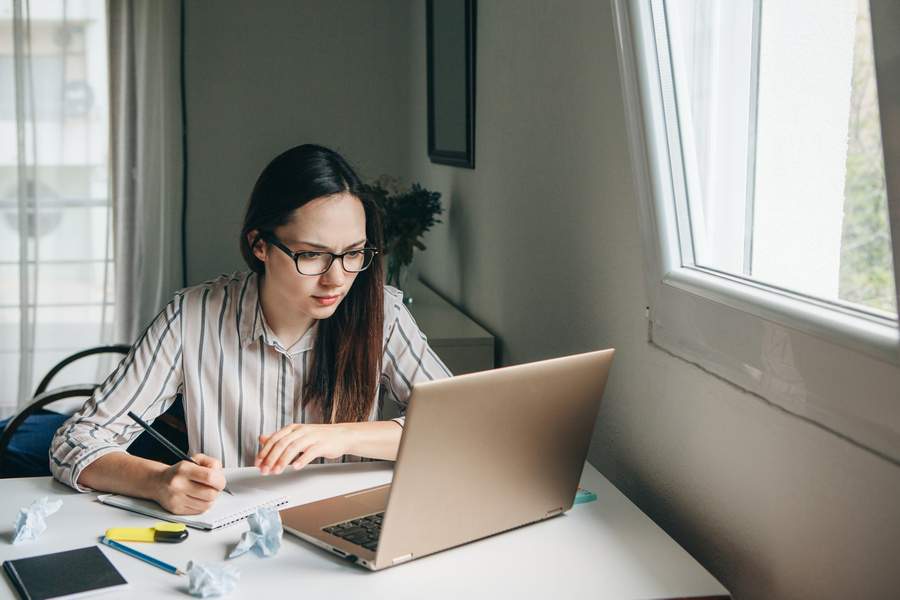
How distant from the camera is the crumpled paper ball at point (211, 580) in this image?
1.05 metres

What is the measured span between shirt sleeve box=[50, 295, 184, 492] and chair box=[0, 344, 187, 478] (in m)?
0.31

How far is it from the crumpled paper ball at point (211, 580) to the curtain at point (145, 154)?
274cm

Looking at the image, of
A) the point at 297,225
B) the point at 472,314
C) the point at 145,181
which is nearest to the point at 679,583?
the point at 297,225

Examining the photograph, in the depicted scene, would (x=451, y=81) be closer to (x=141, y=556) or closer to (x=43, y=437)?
(x=43, y=437)

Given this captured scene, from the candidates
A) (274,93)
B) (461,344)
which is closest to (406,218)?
(461,344)

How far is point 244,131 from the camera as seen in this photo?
3.77 m

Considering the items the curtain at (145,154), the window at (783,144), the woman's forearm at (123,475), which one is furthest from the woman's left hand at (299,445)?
the curtain at (145,154)

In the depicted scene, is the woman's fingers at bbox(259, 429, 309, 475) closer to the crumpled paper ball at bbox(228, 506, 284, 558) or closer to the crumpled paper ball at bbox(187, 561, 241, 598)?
the crumpled paper ball at bbox(228, 506, 284, 558)

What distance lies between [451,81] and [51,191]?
1.74 meters

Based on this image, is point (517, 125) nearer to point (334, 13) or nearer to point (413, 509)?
point (413, 509)

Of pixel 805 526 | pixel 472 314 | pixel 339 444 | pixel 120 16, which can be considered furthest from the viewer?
pixel 120 16

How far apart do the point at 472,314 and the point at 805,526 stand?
63.9 inches

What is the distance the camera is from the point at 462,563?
3.79 ft

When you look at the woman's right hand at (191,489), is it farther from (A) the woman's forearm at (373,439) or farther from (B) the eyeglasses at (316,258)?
(B) the eyeglasses at (316,258)
